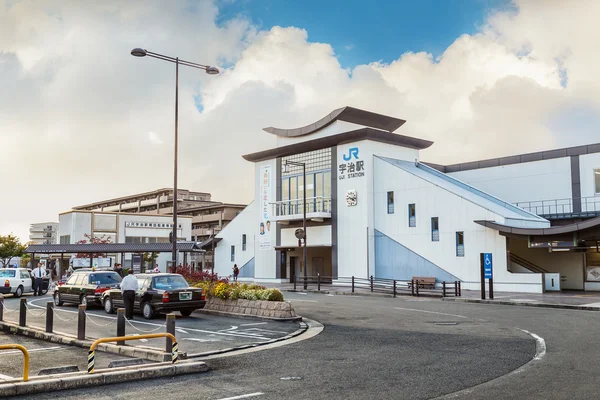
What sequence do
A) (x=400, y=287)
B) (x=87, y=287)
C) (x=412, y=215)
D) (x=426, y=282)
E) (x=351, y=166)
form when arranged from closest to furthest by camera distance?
1. (x=87, y=287)
2. (x=426, y=282)
3. (x=400, y=287)
4. (x=412, y=215)
5. (x=351, y=166)

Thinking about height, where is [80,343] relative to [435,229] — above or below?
below

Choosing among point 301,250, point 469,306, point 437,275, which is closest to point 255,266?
point 301,250

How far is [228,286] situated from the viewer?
842 inches

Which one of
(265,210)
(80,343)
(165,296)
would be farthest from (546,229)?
(80,343)

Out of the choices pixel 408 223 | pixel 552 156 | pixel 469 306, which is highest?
pixel 552 156

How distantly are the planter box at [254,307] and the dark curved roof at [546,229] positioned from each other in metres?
18.6

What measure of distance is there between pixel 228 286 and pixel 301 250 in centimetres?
2923

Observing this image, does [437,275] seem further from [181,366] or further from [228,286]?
[181,366]

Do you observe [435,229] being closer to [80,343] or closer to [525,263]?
[525,263]

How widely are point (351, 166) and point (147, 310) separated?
27.0 m

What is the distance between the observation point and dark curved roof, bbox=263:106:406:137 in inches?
1780

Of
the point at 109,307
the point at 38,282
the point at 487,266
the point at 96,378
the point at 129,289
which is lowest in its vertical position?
the point at 96,378

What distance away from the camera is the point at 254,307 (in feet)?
64.7

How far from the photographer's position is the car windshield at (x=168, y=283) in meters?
19.4
